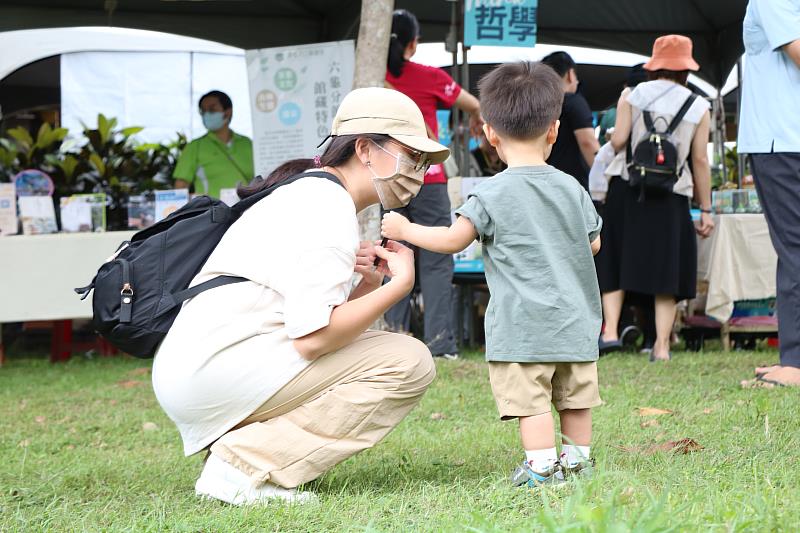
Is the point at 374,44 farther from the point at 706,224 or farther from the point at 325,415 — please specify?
the point at 325,415

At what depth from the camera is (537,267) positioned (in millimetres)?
2943

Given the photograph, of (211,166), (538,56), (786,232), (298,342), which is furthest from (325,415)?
(538,56)

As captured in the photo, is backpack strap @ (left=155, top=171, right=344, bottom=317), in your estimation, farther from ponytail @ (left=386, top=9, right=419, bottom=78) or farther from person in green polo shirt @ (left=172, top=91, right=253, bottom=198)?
person in green polo shirt @ (left=172, top=91, right=253, bottom=198)

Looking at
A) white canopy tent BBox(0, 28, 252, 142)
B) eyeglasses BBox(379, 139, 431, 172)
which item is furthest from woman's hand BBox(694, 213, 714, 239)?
white canopy tent BBox(0, 28, 252, 142)

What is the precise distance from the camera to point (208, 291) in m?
2.96

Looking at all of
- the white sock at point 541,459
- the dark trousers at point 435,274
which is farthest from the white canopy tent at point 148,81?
the white sock at point 541,459

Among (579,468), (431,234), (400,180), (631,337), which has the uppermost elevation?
(400,180)

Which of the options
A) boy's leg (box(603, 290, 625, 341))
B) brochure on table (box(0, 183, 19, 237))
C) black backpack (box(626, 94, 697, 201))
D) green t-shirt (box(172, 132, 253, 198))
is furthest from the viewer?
green t-shirt (box(172, 132, 253, 198))

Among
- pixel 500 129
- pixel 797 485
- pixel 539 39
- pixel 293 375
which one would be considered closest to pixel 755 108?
pixel 500 129

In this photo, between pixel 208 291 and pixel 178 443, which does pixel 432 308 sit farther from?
pixel 208 291

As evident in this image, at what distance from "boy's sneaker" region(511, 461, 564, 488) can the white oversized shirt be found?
2.25 ft

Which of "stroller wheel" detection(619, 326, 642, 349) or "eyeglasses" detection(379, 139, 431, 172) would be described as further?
"stroller wheel" detection(619, 326, 642, 349)

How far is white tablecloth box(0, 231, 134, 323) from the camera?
23.1ft

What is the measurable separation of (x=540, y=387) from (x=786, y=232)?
2.21 metres
